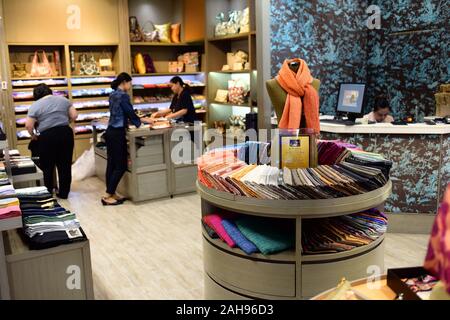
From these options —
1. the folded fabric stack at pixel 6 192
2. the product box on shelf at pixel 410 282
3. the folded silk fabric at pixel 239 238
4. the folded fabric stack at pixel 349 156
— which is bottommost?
the folded silk fabric at pixel 239 238

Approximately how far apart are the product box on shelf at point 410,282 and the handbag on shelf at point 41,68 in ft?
24.4

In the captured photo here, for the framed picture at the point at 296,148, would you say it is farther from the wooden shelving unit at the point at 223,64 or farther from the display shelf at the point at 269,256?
the wooden shelving unit at the point at 223,64

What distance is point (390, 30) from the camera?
6648 millimetres

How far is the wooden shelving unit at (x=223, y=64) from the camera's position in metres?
6.86

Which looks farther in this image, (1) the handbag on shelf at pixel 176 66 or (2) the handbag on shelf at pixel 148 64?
(1) the handbag on shelf at pixel 176 66

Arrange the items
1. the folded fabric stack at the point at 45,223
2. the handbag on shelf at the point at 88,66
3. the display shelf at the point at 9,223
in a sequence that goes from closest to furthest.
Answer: the display shelf at the point at 9,223 < the folded fabric stack at the point at 45,223 < the handbag on shelf at the point at 88,66

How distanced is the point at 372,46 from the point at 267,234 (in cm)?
498

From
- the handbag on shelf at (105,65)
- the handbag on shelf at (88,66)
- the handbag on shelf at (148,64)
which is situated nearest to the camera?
the handbag on shelf at (88,66)

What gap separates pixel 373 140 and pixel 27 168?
317cm

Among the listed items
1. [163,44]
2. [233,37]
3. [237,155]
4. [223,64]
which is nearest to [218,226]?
[237,155]

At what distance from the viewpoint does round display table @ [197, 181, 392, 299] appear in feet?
8.05

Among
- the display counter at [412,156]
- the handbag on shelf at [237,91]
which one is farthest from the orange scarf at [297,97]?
the handbag on shelf at [237,91]

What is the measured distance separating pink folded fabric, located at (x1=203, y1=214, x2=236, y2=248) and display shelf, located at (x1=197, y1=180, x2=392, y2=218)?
0.17m

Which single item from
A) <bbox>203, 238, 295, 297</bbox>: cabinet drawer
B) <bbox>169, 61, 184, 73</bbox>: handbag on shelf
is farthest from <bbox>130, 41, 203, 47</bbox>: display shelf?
<bbox>203, 238, 295, 297</bbox>: cabinet drawer
